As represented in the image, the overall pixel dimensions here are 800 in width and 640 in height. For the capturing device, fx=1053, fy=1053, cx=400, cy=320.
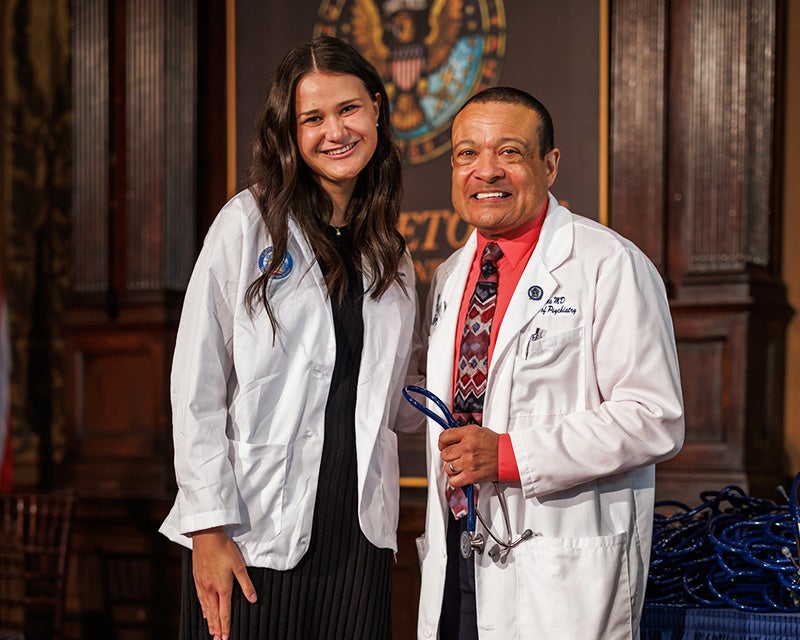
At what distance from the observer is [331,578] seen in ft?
6.88

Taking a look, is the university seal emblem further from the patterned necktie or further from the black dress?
the black dress

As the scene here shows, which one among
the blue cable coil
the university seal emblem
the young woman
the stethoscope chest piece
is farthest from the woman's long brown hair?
the university seal emblem

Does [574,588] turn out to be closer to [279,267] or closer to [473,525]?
[473,525]

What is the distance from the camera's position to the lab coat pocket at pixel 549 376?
2035 millimetres

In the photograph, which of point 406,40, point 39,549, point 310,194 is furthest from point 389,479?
point 406,40

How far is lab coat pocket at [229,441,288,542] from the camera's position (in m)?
2.05

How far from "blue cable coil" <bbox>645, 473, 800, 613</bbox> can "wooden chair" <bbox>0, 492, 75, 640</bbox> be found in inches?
96.8

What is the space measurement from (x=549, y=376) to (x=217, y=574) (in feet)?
2.43

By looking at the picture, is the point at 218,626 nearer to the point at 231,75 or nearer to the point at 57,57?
the point at 231,75

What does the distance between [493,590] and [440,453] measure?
0.28 metres

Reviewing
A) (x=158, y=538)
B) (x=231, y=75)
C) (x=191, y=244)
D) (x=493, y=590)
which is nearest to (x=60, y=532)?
(x=158, y=538)

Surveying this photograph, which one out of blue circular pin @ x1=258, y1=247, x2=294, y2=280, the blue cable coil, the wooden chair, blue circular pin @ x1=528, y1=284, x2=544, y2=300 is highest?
blue circular pin @ x1=258, y1=247, x2=294, y2=280

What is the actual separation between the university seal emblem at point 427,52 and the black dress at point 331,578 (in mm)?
2301

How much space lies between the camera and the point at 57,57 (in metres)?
5.20
